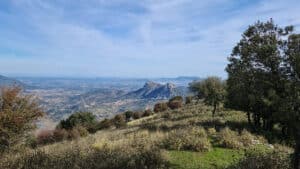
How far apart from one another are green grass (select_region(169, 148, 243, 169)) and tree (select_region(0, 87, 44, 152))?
7553mm

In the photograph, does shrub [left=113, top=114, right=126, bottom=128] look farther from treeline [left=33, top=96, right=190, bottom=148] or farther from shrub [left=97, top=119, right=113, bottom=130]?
shrub [left=97, top=119, right=113, bottom=130]

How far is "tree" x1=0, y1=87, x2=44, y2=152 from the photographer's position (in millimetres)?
15977

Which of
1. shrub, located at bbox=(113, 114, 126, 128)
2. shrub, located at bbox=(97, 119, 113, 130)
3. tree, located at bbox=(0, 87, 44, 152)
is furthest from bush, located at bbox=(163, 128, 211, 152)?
shrub, located at bbox=(97, 119, 113, 130)

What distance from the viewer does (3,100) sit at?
55.8ft

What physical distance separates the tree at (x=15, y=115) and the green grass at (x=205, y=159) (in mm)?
7553

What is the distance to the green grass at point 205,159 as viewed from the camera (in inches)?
486

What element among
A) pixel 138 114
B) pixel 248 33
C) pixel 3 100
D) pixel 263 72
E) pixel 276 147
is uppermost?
pixel 248 33

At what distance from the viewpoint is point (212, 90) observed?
36031 millimetres

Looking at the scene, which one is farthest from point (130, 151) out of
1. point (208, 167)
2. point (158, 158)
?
point (208, 167)

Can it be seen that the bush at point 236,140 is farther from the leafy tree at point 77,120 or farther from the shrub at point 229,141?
the leafy tree at point 77,120

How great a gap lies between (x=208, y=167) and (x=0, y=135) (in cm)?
984

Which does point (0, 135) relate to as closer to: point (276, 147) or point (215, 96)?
point (276, 147)

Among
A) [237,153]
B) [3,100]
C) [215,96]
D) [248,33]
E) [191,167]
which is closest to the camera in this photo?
[191,167]

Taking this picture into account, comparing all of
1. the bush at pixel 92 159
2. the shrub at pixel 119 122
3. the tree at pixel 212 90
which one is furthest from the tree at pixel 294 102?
the shrub at pixel 119 122
